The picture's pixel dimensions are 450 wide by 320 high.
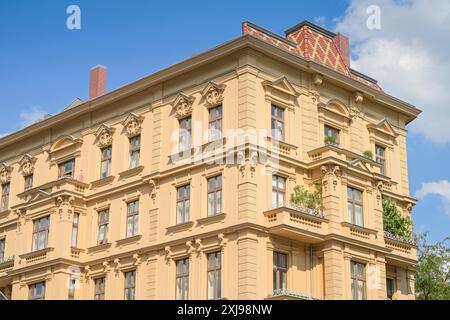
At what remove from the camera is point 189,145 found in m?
38.2

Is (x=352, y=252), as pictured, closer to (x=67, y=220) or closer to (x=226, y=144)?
(x=226, y=144)

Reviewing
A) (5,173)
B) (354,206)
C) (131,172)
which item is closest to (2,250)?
(5,173)

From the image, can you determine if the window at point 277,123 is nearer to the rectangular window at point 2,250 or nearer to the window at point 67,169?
the window at point 67,169

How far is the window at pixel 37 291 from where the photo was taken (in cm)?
4091

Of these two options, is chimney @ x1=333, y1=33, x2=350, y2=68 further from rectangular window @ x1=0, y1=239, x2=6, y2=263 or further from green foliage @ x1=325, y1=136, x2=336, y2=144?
rectangular window @ x1=0, y1=239, x2=6, y2=263

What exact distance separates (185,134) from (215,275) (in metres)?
7.34

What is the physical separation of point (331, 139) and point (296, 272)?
7.08m

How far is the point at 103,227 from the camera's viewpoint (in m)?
41.2

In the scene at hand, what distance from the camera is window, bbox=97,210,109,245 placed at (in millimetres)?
41000

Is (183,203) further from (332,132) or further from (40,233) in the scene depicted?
(40,233)

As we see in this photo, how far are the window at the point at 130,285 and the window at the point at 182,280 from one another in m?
2.99

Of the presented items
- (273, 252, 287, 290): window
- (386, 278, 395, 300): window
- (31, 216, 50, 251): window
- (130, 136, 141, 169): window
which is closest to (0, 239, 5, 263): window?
(31, 216, 50, 251): window

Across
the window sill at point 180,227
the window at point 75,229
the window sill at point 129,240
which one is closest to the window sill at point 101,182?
the window at point 75,229
